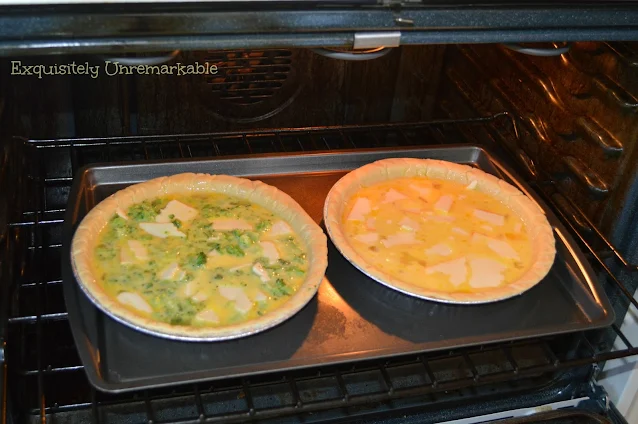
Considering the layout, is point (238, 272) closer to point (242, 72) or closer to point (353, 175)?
point (353, 175)

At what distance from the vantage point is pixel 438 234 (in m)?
1.65

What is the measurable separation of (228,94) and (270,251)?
542mm

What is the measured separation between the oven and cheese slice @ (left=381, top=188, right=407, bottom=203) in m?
0.15

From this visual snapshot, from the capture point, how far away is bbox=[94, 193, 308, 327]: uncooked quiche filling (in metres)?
1.38

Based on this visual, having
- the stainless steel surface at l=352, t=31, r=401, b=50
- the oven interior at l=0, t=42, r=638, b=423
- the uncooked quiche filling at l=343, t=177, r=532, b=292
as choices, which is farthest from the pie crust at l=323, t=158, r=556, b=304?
the stainless steel surface at l=352, t=31, r=401, b=50

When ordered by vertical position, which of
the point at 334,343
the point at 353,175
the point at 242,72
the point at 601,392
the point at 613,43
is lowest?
the point at 601,392

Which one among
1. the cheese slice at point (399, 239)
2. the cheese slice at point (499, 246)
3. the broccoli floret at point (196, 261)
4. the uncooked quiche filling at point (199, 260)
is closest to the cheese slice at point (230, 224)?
the uncooked quiche filling at point (199, 260)

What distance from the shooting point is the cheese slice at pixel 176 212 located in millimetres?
1589

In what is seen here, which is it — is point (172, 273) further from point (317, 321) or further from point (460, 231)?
point (460, 231)

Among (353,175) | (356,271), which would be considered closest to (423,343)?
(356,271)

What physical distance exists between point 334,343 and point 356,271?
0.73 feet

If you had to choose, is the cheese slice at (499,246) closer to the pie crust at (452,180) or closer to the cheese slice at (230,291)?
the pie crust at (452,180)

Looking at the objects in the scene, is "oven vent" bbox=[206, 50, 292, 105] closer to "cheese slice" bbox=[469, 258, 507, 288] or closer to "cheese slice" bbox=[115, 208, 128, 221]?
"cheese slice" bbox=[115, 208, 128, 221]

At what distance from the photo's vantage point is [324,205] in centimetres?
163
